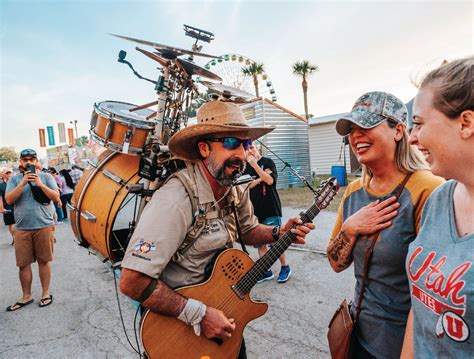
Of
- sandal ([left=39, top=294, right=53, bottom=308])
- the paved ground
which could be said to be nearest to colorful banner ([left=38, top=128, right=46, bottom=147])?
the paved ground

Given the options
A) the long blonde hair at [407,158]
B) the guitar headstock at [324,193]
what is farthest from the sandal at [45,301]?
the long blonde hair at [407,158]

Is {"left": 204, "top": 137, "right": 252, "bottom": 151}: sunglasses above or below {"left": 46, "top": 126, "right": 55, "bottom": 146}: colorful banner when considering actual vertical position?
below

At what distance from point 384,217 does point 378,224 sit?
1.8 inches

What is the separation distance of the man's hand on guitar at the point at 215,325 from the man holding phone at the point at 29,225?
3827 mm

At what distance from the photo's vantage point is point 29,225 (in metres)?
4.39

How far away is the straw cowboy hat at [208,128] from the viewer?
1884 mm

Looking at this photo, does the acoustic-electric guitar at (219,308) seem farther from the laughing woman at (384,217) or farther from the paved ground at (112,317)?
the paved ground at (112,317)

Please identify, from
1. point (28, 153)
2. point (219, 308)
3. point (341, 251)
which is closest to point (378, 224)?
point (341, 251)

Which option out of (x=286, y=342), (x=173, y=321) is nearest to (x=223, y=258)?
(x=173, y=321)

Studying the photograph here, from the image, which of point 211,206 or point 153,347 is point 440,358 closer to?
point 211,206

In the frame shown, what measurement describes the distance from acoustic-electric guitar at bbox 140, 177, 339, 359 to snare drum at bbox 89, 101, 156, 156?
45.2 inches

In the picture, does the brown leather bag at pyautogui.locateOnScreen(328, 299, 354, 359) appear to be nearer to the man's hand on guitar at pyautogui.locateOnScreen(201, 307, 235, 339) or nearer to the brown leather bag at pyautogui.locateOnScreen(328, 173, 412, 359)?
the brown leather bag at pyautogui.locateOnScreen(328, 173, 412, 359)

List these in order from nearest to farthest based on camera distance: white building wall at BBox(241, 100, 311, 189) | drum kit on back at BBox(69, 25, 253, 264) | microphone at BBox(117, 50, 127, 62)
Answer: drum kit on back at BBox(69, 25, 253, 264) → microphone at BBox(117, 50, 127, 62) → white building wall at BBox(241, 100, 311, 189)

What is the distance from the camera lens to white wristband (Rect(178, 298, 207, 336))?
1723 mm
